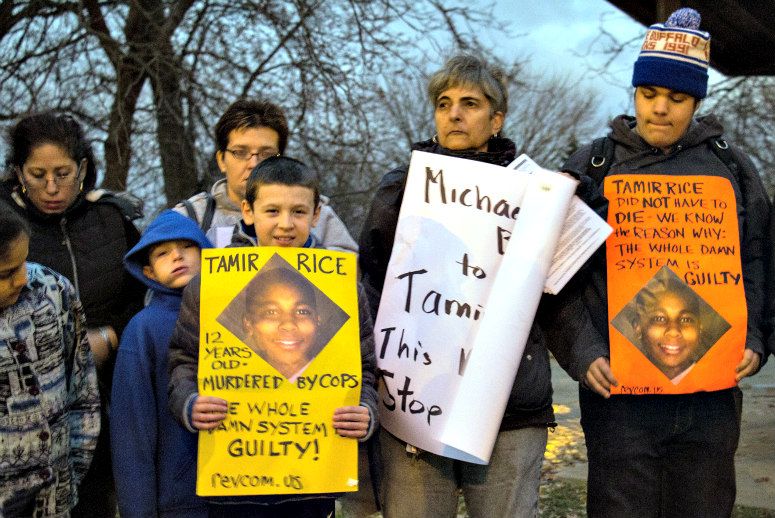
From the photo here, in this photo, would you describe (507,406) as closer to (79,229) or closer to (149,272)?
(149,272)

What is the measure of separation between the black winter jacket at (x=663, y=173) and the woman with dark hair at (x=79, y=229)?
1.49 metres

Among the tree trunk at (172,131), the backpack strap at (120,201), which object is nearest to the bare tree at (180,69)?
the tree trunk at (172,131)

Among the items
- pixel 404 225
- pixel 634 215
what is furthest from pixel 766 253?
pixel 404 225

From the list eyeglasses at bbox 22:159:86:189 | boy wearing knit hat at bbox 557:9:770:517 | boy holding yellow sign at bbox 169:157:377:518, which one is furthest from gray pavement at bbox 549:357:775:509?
eyeglasses at bbox 22:159:86:189

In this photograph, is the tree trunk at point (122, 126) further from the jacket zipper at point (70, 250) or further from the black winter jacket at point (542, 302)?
the black winter jacket at point (542, 302)

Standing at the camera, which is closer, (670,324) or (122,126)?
(670,324)

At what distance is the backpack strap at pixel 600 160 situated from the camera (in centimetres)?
313

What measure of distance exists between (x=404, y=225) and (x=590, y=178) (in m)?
0.61

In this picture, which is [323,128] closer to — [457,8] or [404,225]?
[457,8]

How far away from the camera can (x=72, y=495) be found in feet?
9.52

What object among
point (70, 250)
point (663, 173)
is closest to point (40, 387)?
point (70, 250)

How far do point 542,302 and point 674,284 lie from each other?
410 mm

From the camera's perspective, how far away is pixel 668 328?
3006 millimetres

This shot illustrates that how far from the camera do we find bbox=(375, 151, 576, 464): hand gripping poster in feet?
8.98
